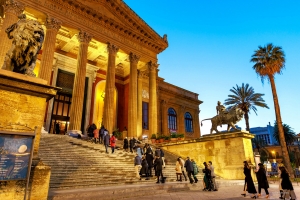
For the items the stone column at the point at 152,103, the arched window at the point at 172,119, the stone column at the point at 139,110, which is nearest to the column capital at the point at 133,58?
the stone column at the point at 152,103

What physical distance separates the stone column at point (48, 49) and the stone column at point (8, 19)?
198 centimetres

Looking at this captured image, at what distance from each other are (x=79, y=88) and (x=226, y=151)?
11.4 m

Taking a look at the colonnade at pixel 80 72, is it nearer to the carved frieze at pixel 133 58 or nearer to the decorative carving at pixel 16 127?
the carved frieze at pixel 133 58

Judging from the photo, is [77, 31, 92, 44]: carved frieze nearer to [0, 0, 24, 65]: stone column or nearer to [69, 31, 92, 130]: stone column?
[69, 31, 92, 130]: stone column

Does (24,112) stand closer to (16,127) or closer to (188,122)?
(16,127)

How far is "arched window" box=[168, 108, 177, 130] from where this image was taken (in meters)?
29.3

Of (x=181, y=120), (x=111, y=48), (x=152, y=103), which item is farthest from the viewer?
(x=181, y=120)

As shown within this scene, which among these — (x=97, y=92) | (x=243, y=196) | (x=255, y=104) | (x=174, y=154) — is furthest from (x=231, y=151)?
(x=255, y=104)

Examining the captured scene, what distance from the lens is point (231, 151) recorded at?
11.4 metres

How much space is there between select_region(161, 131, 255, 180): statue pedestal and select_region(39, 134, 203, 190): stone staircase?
167 centimetres

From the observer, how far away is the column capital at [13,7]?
13.5 meters

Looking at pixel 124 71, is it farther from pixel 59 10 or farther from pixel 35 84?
pixel 35 84

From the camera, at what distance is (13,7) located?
13680 millimetres

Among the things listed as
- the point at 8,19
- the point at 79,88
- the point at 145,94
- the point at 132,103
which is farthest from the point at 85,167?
the point at 145,94
